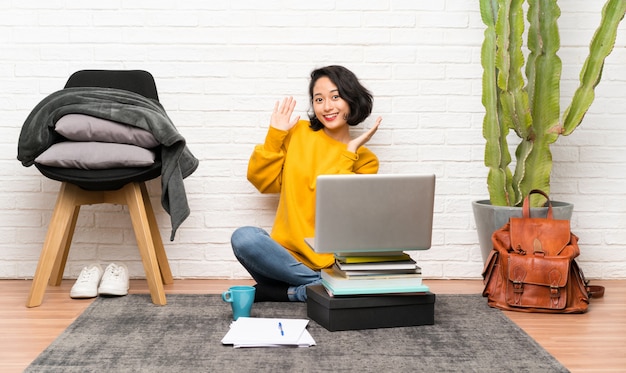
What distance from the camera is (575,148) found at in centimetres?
330

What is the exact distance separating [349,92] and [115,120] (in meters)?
0.90

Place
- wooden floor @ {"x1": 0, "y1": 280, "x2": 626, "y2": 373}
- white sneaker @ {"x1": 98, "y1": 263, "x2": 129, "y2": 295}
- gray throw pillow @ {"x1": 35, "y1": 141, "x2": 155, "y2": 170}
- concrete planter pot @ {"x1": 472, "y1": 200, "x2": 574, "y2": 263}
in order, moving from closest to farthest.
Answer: wooden floor @ {"x1": 0, "y1": 280, "x2": 626, "y2": 373} → gray throw pillow @ {"x1": 35, "y1": 141, "x2": 155, "y2": 170} → white sneaker @ {"x1": 98, "y1": 263, "x2": 129, "y2": 295} → concrete planter pot @ {"x1": 472, "y1": 200, "x2": 574, "y2": 263}

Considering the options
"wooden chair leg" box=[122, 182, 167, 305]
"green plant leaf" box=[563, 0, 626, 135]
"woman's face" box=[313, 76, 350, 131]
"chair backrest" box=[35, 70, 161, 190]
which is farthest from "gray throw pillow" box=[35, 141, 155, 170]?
"green plant leaf" box=[563, 0, 626, 135]

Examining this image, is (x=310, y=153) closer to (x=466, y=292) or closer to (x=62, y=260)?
(x=466, y=292)

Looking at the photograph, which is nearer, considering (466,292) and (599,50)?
(599,50)

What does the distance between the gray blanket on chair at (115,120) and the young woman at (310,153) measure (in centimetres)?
37

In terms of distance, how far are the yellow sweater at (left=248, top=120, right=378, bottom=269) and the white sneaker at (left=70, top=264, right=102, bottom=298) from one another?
0.70 m

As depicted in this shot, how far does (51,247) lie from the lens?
9.00 feet

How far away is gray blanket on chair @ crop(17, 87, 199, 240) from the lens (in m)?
2.70

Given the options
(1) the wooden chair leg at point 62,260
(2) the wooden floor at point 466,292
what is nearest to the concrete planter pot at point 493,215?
(2) the wooden floor at point 466,292

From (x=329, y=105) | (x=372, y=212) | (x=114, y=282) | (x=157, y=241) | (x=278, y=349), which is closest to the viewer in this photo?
(x=278, y=349)

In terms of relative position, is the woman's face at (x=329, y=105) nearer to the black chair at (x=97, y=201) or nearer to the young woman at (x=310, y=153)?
the young woman at (x=310, y=153)

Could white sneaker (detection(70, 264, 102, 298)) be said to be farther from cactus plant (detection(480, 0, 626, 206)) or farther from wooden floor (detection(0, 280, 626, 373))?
cactus plant (detection(480, 0, 626, 206))

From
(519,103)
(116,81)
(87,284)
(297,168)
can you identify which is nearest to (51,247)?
(87,284)
